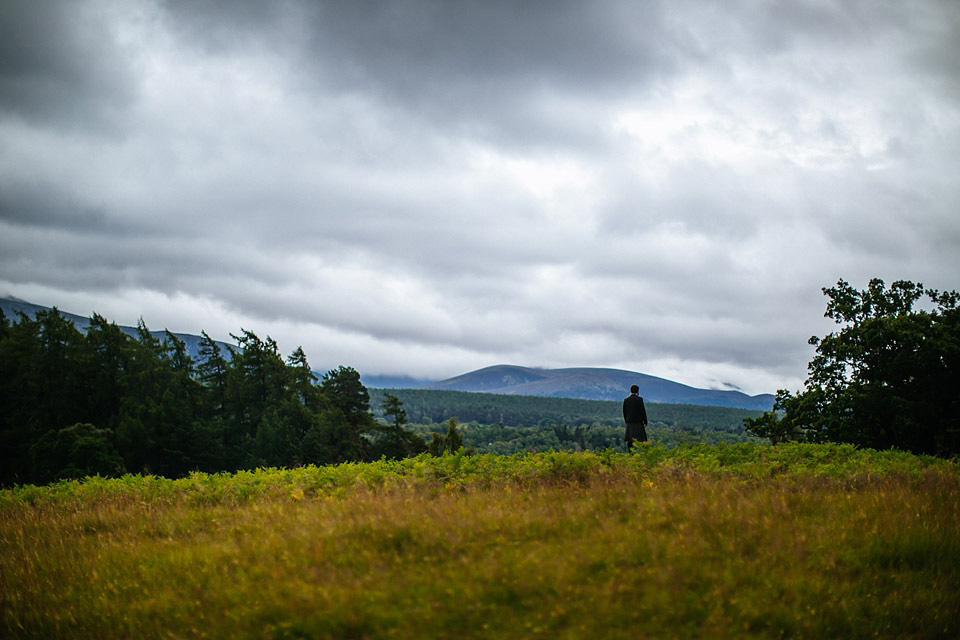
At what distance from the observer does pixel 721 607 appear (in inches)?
198

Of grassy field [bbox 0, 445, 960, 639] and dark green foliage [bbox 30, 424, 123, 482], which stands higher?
grassy field [bbox 0, 445, 960, 639]

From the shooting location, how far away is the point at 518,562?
18.8 ft

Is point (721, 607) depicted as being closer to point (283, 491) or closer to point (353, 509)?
point (353, 509)

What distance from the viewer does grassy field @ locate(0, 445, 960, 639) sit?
16.7 feet

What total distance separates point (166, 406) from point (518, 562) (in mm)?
66912

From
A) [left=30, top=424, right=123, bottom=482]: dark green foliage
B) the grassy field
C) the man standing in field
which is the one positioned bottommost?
[left=30, top=424, right=123, bottom=482]: dark green foliage

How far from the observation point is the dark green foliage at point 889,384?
2616 cm

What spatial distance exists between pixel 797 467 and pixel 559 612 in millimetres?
Result: 7877

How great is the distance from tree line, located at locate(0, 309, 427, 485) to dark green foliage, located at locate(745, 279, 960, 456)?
42146 mm

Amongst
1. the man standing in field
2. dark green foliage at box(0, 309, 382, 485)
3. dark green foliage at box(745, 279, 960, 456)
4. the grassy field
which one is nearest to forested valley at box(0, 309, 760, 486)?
dark green foliage at box(0, 309, 382, 485)

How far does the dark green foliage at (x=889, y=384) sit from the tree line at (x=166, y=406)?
4215 centimetres

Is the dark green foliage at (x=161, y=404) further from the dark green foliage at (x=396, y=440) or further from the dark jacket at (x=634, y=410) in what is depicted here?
the dark jacket at (x=634, y=410)

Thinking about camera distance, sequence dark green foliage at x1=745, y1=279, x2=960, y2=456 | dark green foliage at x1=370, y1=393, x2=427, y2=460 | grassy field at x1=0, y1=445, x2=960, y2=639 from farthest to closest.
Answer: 1. dark green foliage at x1=370, y1=393, x2=427, y2=460
2. dark green foliage at x1=745, y1=279, x2=960, y2=456
3. grassy field at x1=0, y1=445, x2=960, y2=639

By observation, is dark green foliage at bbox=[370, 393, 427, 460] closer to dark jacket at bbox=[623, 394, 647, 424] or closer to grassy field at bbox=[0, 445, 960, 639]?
dark jacket at bbox=[623, 394, 647, 424]
